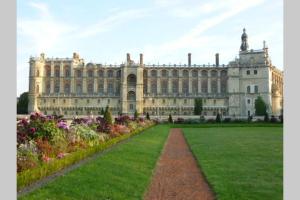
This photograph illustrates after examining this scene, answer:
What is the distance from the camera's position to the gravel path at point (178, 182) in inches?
345

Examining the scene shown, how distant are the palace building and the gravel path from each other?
195ft

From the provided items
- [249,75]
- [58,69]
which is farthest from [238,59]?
[58,69]

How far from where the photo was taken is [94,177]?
376 inches

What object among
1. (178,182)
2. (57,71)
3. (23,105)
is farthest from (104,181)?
(23,105)

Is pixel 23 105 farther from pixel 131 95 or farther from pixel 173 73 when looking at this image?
pixel 173 73

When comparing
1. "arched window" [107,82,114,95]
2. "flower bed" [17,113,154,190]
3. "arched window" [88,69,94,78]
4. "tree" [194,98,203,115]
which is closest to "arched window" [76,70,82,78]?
"arched window" [88,69,94,78]

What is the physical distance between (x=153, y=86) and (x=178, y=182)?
222ft

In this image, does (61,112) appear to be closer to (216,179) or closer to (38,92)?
(38,92)

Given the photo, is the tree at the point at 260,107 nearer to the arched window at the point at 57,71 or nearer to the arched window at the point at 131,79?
the arched window at the point at 131,79

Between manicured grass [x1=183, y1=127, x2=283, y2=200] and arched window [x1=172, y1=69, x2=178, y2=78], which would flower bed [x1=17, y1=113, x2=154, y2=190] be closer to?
manicured grass [x1=183, y1=127, x2=283, y2=200]

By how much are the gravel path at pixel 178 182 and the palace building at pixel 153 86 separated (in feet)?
195

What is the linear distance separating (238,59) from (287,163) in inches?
2874

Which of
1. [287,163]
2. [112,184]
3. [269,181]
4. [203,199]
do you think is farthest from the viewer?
[269,181]

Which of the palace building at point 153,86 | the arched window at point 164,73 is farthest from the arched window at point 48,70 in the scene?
the arched window at point 164,73
